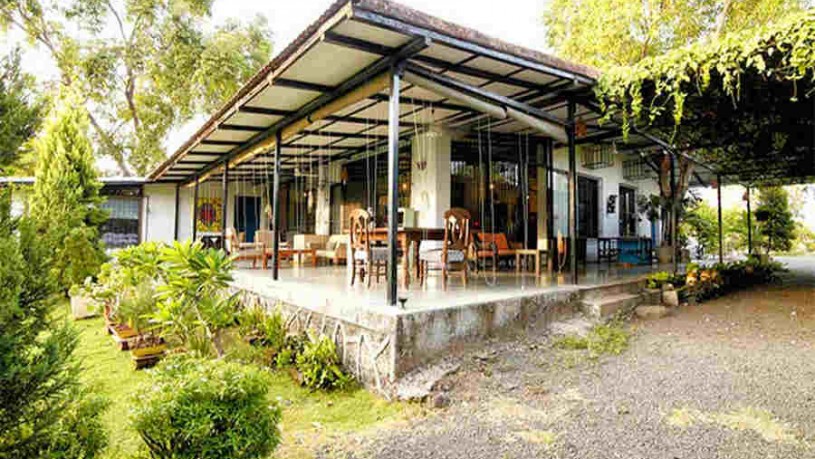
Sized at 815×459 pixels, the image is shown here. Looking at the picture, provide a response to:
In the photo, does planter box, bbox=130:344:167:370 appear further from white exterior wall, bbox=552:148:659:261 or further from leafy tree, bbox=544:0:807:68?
leafy tree, bbox=544:0:807:68

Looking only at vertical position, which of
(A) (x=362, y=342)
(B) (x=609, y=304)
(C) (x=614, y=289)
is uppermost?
(C) (x=614, y=289)

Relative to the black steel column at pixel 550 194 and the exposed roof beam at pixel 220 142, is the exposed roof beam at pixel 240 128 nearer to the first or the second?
the exposed roof beam at pixel 220 142

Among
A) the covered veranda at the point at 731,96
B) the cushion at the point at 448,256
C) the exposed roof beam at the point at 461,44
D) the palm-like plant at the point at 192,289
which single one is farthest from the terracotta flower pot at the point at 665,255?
the palm-like plant at the point at 192,289

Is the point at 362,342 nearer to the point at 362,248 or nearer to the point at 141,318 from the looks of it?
the point at 362,248

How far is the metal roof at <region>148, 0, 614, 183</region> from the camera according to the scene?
3.84m

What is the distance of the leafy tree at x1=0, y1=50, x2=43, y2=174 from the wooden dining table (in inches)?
147

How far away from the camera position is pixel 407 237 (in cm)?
572

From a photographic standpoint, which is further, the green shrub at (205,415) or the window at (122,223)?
the window at (122,223)

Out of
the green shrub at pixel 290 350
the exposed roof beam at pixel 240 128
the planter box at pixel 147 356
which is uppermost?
the exposed roof beam at pixel 240 128

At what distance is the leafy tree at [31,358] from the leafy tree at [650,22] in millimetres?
11099

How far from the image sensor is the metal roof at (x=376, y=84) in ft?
12.6

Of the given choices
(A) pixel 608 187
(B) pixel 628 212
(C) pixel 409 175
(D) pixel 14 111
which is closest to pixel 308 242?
(C) pixel 409 175

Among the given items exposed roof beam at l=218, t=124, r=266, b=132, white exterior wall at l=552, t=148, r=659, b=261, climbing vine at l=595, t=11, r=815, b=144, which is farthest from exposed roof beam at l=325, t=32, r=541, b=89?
white exterior wall at l=552, t=148, r=659, b=261

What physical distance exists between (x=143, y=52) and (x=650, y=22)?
666 inches
